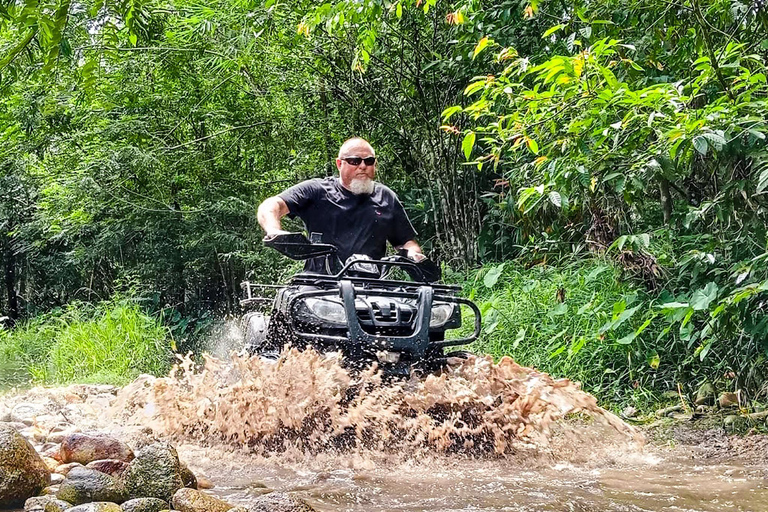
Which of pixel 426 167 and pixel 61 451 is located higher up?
pixel 426 167

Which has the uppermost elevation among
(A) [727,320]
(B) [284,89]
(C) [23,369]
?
(B) [284,89]

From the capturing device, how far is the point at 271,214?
4.75 meters

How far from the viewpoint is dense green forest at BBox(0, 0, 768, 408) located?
3914 mm

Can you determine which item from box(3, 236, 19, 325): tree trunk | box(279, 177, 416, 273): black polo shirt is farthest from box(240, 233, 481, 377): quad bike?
box(3, 236, 19, 325): tree trunk

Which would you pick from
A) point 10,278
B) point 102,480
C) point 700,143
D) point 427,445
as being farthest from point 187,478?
point 10,278

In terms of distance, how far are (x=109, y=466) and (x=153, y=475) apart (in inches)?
14.7

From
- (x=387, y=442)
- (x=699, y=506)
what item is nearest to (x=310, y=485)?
(x=387, y=442)

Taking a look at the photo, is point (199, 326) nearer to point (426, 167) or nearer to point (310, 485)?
point (426, 167)

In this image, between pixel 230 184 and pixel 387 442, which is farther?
pixel 230 184

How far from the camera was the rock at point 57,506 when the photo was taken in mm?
2756

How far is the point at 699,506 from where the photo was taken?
2.99 m

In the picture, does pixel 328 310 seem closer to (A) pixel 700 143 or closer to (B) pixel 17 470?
(B) pixel 17 470

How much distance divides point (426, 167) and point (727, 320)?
246 inches

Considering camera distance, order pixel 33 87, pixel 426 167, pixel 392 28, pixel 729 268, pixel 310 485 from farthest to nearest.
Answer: pixel 33 87
pixel 426 167
pixel 392 28
pixel 729 268
pixel 310 485
